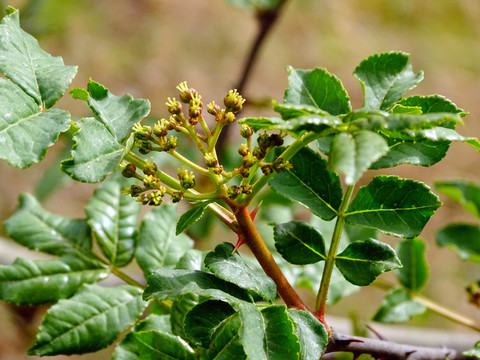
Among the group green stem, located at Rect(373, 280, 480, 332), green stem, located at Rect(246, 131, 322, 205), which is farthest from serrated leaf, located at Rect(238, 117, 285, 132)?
green stem, located at Rect(373, 280, 480, 332)

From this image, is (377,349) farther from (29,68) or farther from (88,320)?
(29,68)

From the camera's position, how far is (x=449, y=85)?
4652 mm

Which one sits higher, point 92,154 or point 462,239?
point 462,239

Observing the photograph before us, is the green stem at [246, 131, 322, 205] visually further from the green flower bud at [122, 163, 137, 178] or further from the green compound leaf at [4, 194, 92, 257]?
the green compound leaf at [4, 194, 92, 257]

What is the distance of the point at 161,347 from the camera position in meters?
0.82

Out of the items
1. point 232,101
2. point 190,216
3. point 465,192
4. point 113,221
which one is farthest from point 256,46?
point 190,216

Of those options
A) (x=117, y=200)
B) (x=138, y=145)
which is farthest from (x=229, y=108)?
(x=117, y=200)

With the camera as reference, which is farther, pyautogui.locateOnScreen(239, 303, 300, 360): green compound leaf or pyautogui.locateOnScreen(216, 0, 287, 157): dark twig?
pyautogui.locateOnScreen(216, 0, 287, 157): dark twig

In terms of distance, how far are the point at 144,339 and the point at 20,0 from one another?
3964mm

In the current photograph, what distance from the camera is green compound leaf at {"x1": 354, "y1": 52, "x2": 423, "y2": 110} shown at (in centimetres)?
81

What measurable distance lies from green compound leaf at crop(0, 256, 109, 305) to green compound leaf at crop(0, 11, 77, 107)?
441mm

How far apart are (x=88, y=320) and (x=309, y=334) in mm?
446

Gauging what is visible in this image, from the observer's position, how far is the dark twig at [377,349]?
0.79 meters

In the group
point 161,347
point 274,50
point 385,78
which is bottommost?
point 161,347
